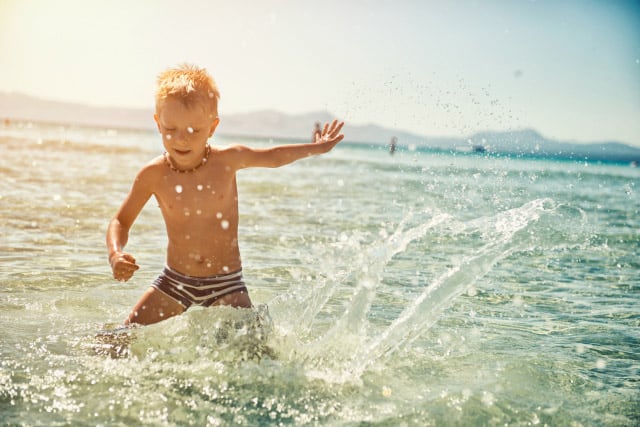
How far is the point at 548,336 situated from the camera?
4.57 m

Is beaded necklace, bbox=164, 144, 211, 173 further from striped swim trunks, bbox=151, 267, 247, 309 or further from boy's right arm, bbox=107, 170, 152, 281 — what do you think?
striped swim trunks, bbox=151, 267, 247, 309

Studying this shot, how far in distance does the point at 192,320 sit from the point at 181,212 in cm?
65

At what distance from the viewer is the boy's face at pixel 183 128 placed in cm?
354

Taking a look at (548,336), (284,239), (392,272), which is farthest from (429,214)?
(548,336)

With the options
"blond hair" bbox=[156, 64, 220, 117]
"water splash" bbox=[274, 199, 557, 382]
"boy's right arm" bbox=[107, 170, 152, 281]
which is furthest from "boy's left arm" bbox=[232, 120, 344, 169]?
"water splash" bbox=[274, 199, 557, 382]

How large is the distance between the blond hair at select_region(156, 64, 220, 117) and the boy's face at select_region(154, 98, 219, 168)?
3 centimetres

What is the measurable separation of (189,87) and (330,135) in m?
0.97

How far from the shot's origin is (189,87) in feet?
11.7

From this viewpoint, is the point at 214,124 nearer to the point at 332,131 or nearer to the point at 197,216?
the point at 197,216

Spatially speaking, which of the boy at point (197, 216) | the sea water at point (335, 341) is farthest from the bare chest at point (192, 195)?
the sea water at point (335, 341)

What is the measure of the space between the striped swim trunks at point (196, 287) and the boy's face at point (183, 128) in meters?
0.70

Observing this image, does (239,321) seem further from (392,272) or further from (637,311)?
(637,311)

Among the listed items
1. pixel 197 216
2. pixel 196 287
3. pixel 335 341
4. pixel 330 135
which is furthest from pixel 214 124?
pixel 335 341

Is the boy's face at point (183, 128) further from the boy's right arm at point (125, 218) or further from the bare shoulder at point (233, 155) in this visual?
the boy's right arm at point (125, 218)
